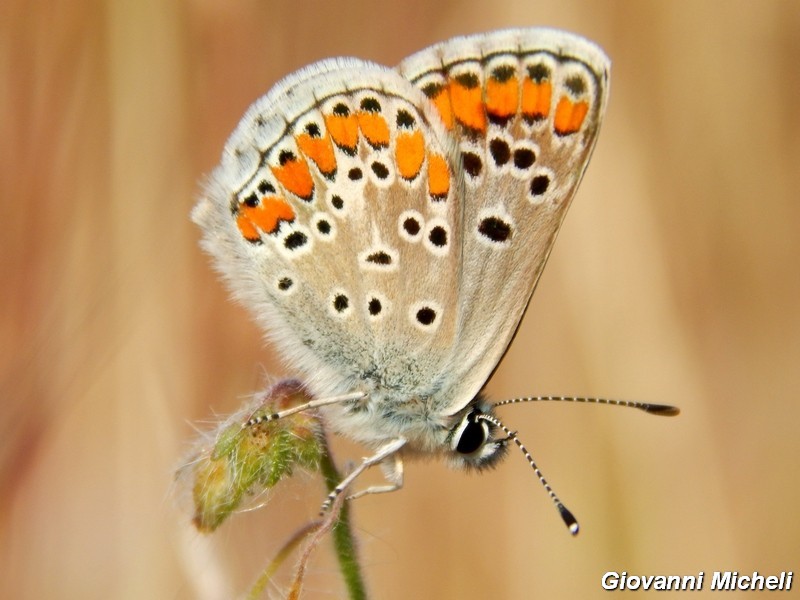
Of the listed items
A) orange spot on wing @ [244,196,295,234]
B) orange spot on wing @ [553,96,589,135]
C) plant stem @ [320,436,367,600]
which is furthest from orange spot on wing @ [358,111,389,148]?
plant stem @ [320,436,367,600]

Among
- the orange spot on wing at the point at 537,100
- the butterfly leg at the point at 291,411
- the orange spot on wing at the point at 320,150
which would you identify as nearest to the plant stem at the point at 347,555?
the butterfly leg at the point at 291,411

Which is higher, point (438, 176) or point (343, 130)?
point (343, 130)

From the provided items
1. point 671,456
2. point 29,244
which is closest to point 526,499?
point 671,456

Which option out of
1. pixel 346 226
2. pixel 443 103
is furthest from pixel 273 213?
pixel 443 103

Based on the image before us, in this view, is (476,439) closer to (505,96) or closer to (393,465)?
(393,465)

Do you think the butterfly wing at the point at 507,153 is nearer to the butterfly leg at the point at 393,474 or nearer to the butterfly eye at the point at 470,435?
the butterfly eye at the point at 470,435

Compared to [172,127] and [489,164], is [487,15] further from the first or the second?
[489,164]

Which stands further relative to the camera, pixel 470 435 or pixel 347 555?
pixel 470 435
